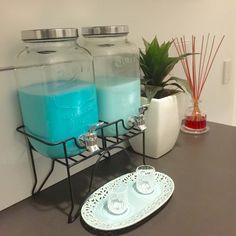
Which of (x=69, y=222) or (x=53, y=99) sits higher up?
(x=53, y=99)

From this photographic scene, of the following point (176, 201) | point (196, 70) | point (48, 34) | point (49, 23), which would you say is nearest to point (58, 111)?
point (48, 34)

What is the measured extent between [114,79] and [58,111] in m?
0.24

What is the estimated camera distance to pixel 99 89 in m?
0.76

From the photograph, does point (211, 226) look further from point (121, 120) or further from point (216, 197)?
point (121, 120)

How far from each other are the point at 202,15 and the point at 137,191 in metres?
0.97

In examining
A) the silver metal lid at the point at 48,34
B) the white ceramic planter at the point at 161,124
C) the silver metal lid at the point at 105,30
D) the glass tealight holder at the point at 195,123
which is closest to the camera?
the silver metal lid at the point at 48,34

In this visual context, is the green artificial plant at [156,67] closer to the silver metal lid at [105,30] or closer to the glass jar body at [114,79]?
the glass jar body at [114,79]

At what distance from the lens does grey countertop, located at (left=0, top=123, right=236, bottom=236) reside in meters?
0.65

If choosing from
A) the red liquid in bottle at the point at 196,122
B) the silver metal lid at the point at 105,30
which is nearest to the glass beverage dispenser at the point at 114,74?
the silver metal lid at the point at 105,30

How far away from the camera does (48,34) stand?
1.96 feet

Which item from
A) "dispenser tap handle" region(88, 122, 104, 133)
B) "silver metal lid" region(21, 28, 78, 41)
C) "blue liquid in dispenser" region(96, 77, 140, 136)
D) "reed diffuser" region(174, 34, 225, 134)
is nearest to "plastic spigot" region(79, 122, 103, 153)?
"dispenser tap handle" region(88, 122, 104, 133)

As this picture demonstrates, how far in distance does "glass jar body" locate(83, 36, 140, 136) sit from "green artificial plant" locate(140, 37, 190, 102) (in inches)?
3.4

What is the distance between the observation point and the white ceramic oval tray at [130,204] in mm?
652

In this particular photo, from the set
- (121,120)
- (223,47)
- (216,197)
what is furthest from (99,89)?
(223,47)
